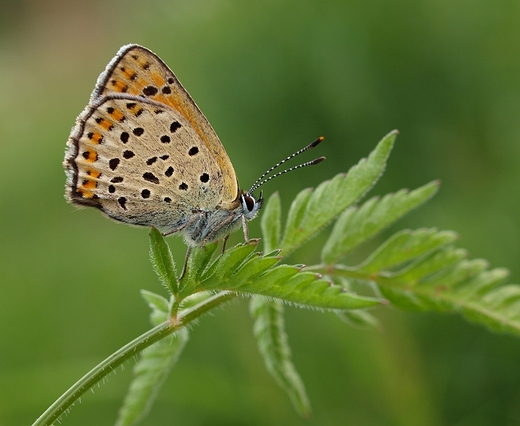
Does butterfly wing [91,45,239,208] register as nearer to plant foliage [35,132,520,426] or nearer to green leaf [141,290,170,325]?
plant foliage [35,132,520,426]

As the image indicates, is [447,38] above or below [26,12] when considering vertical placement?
below

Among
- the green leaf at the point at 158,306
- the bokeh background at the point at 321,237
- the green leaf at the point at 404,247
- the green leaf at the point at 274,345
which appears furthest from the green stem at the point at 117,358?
the bokeh background at the point at 321,237

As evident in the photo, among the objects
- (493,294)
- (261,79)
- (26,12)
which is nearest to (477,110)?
(261,79)

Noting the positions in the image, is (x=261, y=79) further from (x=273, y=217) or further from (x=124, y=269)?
(x=273, y=217)

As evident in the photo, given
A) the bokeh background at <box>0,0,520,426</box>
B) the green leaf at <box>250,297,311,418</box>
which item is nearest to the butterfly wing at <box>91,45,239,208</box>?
the green leaf at <box>250,297,311,418</box>

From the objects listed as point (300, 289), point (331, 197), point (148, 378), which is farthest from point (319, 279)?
point (148, 378)

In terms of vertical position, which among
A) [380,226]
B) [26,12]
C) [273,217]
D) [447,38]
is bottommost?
[380,226]
